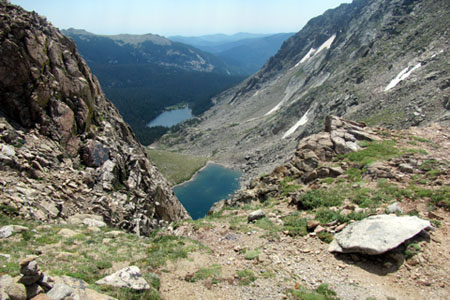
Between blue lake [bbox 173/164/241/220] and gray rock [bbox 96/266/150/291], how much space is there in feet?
237

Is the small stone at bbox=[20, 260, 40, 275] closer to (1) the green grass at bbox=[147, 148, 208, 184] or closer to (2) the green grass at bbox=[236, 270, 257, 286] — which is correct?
(2) the green grass at bbox=[236, 270, 257, 286]

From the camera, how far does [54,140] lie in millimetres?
23062

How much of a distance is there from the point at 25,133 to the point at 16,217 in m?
8.41

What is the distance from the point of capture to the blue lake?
8934 cm

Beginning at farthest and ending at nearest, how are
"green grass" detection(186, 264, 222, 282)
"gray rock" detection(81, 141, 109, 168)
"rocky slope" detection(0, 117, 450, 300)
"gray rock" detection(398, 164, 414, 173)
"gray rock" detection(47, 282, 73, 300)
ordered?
"gray rock" detection(81, 141, 109, 168), "gray rock" detection(398, 164, 414, 173), "green grass" detection(186, 264, 222, 282), "rocky slope" detection(0, 117, 450, 300), "gray rock" detection(47, 282, 73, 300)

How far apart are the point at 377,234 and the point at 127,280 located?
37.2ft

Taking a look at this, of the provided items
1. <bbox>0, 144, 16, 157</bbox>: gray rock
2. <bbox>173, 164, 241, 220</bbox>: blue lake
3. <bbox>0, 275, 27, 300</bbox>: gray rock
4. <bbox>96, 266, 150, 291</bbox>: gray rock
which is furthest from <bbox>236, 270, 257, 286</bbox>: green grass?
<bbox>173, 164, 241, 220</bbox>: blue lake

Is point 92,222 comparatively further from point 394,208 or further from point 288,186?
point 394,208

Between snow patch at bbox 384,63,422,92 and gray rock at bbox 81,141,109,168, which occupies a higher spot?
snow patch at bbox 384,63,422,92

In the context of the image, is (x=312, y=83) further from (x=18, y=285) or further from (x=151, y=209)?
(x=18, y=285)

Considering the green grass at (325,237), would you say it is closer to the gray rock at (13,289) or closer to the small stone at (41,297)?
the small stone at (41,297)

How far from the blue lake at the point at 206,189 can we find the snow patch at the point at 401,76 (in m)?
54.0

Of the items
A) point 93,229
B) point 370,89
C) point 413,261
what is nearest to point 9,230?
point 93,229

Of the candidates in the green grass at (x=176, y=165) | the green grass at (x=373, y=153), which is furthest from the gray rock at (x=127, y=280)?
the green grass at (x=176, y=165)
